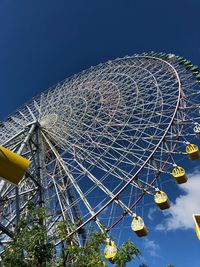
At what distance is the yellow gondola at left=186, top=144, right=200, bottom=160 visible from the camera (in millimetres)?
20344

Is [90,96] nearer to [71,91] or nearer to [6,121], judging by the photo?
[71,91]

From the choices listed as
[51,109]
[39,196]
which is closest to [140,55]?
[51,109]

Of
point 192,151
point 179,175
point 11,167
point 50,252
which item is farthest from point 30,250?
point 192,151

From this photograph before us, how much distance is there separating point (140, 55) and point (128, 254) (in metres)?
20.0

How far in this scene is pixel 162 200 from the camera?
59.9 ft

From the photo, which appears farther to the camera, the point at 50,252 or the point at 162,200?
the point at 162,200

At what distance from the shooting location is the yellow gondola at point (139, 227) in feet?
56.3

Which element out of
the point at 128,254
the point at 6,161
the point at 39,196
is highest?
the point at 6,161

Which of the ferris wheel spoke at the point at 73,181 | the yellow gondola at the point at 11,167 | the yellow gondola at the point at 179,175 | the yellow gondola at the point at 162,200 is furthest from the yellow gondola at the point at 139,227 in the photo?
the yellow gondola at the point at 11,167

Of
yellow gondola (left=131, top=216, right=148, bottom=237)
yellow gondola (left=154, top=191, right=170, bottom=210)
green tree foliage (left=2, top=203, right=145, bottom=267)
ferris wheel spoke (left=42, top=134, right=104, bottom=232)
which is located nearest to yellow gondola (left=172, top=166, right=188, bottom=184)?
yellow gondola (left=154, top=191, right=170, bottom=210)

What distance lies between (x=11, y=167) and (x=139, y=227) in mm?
7724

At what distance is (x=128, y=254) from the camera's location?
30.4 feet

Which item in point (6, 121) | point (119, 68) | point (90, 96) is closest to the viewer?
Result: point (90, 96)

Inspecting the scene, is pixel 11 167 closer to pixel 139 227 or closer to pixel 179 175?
pixel 139 227
